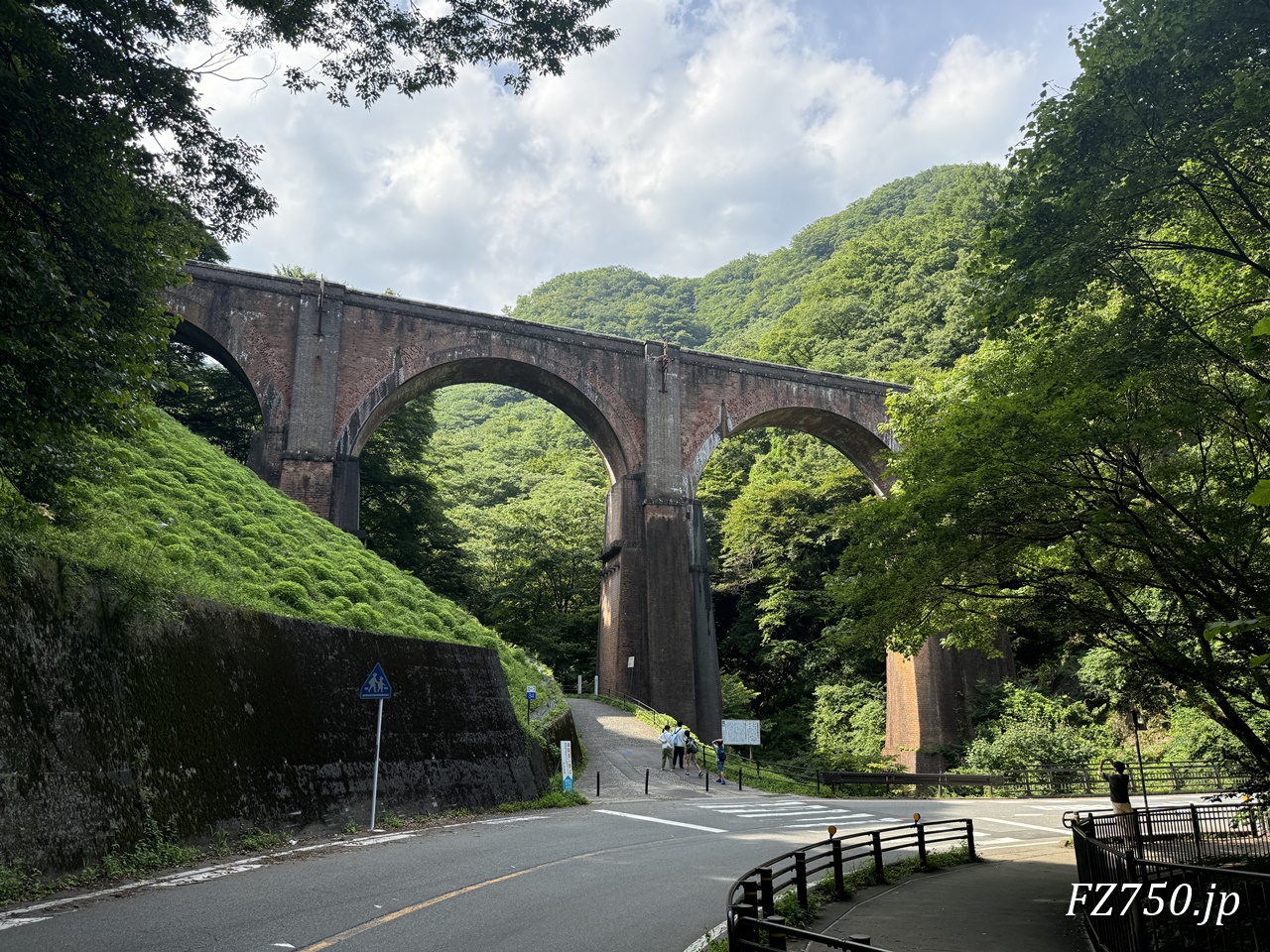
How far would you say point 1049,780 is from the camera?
22391 millimetres

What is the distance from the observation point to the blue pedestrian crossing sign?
11.0 meters

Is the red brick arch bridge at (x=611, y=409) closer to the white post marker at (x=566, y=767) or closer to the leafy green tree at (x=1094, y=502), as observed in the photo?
the white post marker at (x=566, y=767)

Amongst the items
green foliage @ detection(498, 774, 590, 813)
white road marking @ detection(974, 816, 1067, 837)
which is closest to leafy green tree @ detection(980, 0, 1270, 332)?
white road marking @ detection(974, 816, 1067, 837)

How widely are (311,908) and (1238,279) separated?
11022 millimetres

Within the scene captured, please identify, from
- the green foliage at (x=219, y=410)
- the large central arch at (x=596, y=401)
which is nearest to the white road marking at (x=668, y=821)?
the large central arch at (x=596, y=401)

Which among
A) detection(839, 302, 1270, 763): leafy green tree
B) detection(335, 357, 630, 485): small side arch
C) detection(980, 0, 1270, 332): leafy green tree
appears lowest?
detection(839, 302, 1270, 763): leafy green tree

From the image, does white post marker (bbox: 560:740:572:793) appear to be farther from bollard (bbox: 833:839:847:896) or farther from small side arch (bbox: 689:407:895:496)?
small side arch (bbox: 689:407:895:496)

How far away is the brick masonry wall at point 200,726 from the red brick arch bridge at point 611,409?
10954 millimetres

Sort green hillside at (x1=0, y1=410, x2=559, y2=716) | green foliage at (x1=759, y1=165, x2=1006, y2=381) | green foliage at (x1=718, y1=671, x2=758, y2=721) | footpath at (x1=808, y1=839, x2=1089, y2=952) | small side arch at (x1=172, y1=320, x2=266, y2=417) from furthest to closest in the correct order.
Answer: green foliage at (x1=759, y1=165, x2=1006, y2=381) < green foliage at (x1=718, y1=671, x2=758, y2=721) < small side arch at (x1=172, y1=320, x2=266, y2=417) < green hillside at (x1=0, y1=410, x2=559, y2=716) < footpath at (x1=808, y1=839, x2=1089, y2=952)

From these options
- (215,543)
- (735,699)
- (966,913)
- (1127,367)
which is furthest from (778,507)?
(966,913)

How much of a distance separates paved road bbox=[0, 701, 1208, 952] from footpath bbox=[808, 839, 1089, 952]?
1.21m

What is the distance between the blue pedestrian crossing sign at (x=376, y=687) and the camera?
1095cm

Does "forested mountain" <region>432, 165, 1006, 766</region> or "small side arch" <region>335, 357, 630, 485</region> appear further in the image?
"forested mountain" <region>432, 165, 1006, 766</region>

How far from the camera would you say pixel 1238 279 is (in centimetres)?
951
